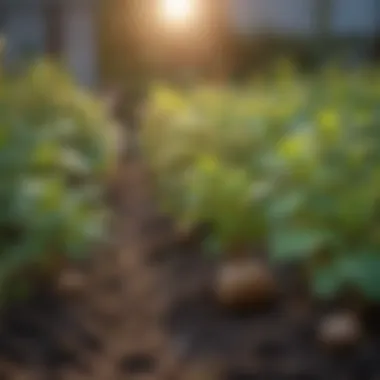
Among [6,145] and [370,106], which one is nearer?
[6,145]

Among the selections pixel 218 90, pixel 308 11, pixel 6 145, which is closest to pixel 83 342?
pixel 6 145

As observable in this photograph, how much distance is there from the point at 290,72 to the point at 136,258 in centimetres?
183

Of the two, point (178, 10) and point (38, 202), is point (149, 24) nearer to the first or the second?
point (178, 10)

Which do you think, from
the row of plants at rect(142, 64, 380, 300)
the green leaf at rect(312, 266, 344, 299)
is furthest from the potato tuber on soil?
the green leaf at rect(312, 266, 344, 299)

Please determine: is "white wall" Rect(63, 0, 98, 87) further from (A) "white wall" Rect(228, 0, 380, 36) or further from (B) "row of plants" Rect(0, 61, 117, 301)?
(B) "row of plants" Rect(0, 61, 117, 301)

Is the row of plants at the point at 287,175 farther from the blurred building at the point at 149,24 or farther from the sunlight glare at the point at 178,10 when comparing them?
the blurred building at the point at 149,24

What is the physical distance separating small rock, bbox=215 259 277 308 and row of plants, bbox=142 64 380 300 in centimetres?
9

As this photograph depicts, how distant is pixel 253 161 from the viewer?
3.13m

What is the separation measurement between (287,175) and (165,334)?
54 centimetres

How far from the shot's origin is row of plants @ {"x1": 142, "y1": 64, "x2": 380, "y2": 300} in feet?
7.72

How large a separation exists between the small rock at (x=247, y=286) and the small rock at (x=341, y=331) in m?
0.30

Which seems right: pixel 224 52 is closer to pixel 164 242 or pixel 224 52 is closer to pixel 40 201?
pixel 164 242

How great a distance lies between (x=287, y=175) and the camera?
2.47 metres

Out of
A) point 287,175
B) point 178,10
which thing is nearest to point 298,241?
point 287,175
